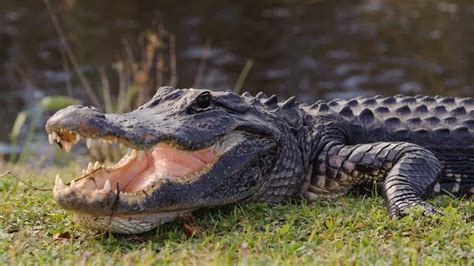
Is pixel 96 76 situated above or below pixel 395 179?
below

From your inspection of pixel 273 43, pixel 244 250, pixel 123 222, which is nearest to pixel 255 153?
pixel 123 222

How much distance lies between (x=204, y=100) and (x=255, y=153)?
1.39 ft

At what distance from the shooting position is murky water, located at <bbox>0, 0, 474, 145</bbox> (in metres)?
12.6

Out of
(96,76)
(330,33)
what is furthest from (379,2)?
(96,76)

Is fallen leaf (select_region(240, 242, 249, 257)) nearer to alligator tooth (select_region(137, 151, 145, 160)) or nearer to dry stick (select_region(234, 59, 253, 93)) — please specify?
alligator tooth (select_region(137, 151, 145, 160))

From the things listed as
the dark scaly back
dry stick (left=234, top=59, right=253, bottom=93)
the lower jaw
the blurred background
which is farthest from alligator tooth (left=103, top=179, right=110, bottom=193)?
the blurred background

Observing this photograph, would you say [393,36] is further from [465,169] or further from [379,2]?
[465,169]

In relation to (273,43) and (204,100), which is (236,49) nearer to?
(273,43)

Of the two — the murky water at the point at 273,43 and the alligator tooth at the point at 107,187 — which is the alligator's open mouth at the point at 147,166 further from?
the murky water at the point at 273,43

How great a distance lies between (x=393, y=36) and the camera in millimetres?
14961

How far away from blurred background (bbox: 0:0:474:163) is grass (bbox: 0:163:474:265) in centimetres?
544

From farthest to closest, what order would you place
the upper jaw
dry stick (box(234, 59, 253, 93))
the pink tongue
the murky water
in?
the murky water < dry stick (box(234, 59, 253, 93)) < the pink tongue < the upper jaw

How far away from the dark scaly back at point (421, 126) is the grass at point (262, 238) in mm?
557

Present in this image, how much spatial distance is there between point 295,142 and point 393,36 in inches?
408
